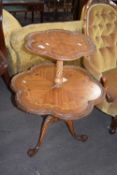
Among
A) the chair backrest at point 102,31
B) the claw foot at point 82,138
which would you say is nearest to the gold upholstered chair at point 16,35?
the chair backrest at point 102,31

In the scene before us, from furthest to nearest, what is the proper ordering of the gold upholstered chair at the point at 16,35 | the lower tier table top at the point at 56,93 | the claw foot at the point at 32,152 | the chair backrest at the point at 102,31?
the gold upholstered chair at the point at 16,35 < the chair backrest at the point at 102,31 < the claw foot at the point at 32,152 < the lower tier table top at the point at 56,93

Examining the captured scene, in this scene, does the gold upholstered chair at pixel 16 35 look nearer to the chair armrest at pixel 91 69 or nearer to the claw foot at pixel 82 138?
the chair armrest at pixel 91 69

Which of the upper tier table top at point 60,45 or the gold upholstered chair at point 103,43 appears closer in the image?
the upper tier table top at point 60,45

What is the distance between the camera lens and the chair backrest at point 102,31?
2066 millimetres

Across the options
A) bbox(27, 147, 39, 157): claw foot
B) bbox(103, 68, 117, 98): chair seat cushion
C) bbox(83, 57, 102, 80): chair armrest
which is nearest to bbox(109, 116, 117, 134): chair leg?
bbox(103, 68, 117, 98): chair seat cushion

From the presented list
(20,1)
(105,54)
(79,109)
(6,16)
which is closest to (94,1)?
(105,54)

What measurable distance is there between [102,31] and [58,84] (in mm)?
764

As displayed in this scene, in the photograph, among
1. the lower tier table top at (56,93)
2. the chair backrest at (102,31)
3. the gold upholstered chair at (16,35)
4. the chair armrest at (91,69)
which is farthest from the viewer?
the gold upholstered chair at (16,35)

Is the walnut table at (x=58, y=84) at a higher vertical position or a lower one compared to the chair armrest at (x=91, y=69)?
higher

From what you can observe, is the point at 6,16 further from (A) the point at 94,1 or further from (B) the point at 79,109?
(B) the point at 79,109

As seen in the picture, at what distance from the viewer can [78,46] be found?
164 cm

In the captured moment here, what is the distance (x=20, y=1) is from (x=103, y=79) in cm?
295

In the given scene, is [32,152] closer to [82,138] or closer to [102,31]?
[82,138]

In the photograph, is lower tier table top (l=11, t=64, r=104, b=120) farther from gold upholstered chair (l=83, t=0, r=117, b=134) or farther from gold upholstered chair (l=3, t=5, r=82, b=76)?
gold upholstered chair (l=3, t=5, r=82, b=76)
